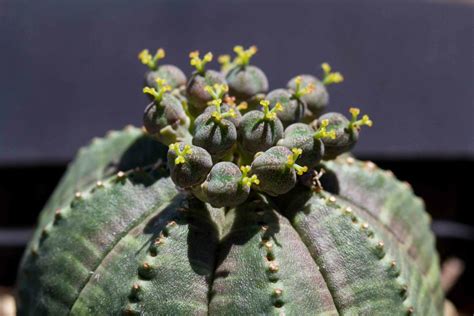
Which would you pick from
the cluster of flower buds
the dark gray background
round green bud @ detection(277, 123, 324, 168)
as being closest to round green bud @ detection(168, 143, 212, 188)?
the cluster of flower buds

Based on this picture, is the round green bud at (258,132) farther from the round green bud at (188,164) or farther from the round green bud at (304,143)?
the round green bud at (188,164)

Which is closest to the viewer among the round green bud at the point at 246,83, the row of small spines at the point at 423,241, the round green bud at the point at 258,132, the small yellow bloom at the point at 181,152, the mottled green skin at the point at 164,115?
the small yellow bloom at the point at 181,152

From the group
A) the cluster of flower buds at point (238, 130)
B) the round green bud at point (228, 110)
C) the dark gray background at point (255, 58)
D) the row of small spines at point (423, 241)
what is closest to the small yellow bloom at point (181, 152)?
the cluster of flower buds at point (238, 130)

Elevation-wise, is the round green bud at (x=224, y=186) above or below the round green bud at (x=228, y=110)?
below

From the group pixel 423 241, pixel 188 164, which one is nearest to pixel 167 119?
pixel 188 164

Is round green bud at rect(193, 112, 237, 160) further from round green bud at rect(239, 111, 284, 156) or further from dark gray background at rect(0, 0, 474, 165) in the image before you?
dark gray background at rect(0, 0, 474, 165)

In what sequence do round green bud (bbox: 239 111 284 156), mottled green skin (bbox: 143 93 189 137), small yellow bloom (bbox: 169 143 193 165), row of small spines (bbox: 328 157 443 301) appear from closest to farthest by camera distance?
1. small yellow bloom (bbox: 169 143 193 165)
2. round green bud (bbox: 239 111 284 156)
3. mottled green skin (bbox: 143 93 189 137)
4. row of small spines (bbox: 328 157 443 301)

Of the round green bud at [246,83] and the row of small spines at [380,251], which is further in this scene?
the round green bud at [246,83]

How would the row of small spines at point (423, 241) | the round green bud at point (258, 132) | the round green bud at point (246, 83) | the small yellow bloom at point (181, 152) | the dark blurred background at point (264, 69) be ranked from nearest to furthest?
the small yellow bloom at point (181, 152), the round green bud at point (258, 132), the round green bud at point (246, 83), the row of small spines at point (423, 241), the dark blurred background at point (264, 69)
